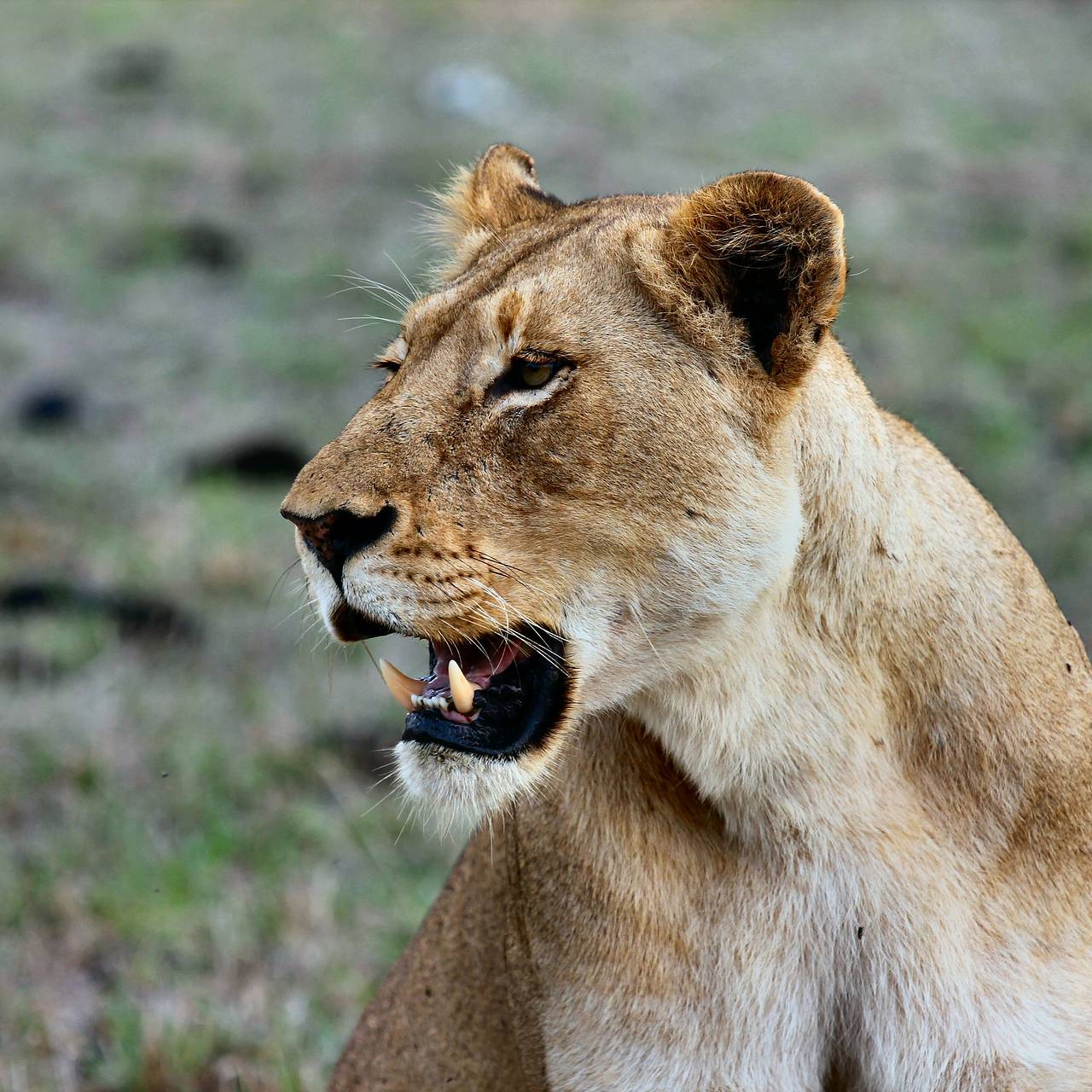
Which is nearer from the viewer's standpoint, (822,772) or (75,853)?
(822,772)

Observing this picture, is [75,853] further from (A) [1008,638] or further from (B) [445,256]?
(A) [1008,638]

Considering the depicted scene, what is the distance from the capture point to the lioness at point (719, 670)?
251 centimetres

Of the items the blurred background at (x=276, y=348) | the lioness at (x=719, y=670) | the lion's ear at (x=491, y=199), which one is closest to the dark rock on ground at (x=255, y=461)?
the blurred background at (x=276, y=348)

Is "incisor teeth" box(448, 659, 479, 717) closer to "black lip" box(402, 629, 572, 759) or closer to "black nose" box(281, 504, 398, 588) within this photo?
"black lip" box(402, 629, 572, 759)

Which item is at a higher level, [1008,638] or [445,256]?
[1008,638]

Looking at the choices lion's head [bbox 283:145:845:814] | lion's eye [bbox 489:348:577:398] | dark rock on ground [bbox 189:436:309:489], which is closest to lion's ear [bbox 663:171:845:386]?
lion's head [bbox 283:145:845:814]

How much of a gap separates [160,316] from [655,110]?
6519 mm

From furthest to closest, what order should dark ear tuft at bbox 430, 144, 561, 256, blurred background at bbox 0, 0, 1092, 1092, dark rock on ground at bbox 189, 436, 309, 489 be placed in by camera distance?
dark rock on ground at bbox 189, 436, 309, 489, blurred background at bbox 0, 0, 1092, 1092, dark ear tuft at bbox 430, 144, 561, 256

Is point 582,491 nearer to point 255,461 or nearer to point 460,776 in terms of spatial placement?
point 460,776

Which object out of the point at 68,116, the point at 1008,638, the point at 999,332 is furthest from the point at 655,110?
the point at 1008,638

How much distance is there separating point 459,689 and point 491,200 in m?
1.22

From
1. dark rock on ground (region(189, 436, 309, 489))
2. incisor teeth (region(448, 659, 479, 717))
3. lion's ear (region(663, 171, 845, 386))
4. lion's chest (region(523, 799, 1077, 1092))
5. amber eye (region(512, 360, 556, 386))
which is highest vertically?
lion's ear (region(663, 171, 845, 386))

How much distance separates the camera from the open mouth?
2539 mm

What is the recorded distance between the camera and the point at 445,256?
12.0ft
